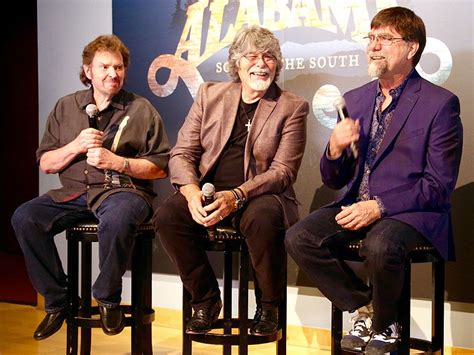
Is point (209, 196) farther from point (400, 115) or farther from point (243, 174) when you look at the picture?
point (400, 115)

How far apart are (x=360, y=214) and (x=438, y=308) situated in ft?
1.79

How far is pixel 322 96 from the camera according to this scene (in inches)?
179

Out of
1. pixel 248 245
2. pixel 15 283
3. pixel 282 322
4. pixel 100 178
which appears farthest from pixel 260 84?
pixel 15 283

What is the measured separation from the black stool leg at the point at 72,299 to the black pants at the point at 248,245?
0.58 meters

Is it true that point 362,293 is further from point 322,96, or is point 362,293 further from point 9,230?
point 9,230

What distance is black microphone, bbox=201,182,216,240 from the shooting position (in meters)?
3.55

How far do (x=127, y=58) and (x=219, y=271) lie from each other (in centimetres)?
135

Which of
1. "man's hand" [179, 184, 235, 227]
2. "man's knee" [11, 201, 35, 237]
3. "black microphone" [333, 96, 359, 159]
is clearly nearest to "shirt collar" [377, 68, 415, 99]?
"black microphone" [333, 96, 359, 159]

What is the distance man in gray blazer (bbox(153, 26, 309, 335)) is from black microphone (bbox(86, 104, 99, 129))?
0.40 meters

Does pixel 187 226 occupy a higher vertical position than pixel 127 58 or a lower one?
lower

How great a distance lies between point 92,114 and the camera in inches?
153

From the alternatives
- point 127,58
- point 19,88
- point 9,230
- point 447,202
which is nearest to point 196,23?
point 127,58

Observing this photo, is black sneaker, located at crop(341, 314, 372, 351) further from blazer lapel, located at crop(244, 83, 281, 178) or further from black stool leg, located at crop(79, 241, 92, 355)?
black stool leg, located at crop(79, 241, 92, 355)

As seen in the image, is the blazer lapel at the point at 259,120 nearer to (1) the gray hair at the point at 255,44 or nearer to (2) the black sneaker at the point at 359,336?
(1) the gray hair at the point at 255,44
